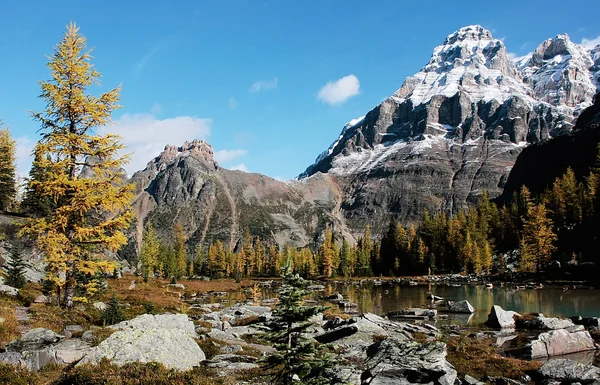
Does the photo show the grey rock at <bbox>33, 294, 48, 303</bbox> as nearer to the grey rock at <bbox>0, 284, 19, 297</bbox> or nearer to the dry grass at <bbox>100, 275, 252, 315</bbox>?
the grey rock at <bbox>0, 284, 19, 297</bbox>

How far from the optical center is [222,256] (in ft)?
527

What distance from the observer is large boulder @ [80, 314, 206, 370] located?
45.0ft

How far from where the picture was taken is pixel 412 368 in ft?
46.2

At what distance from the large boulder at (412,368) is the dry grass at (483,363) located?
434 centimetres

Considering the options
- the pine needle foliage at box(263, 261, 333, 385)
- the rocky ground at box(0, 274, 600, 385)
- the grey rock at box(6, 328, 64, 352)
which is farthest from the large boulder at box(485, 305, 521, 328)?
the grey rock at box(6, 328, 64, 352)

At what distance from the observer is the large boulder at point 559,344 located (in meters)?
22.5

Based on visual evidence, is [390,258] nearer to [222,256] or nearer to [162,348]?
[222,256]

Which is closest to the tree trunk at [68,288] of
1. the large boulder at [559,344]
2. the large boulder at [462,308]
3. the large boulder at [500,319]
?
the large boulder at [559,344]

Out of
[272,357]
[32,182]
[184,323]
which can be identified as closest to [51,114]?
[32,182]

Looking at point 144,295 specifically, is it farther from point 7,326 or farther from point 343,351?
point 343,351

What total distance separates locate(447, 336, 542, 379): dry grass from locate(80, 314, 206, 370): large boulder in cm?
1189

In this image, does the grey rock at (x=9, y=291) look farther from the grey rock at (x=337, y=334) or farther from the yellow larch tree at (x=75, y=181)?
the grey rock at (x=337, y=334)

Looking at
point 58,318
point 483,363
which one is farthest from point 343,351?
point 58,318

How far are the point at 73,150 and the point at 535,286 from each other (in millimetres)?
68434
